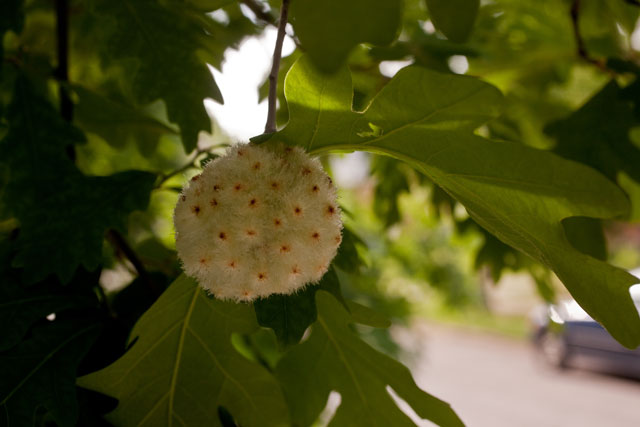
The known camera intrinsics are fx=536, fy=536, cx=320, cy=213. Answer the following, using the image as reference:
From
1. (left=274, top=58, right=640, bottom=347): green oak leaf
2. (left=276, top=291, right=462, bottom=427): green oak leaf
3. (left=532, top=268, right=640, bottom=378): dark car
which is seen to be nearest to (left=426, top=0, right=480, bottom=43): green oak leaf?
(left=274, top=58, right=640, bottom=347): green oak leaf

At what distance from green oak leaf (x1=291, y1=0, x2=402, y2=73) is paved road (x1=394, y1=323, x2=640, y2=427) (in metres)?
4.54

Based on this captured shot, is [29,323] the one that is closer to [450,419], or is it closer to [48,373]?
[48,373]

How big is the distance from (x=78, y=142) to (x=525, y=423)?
610 centimetres

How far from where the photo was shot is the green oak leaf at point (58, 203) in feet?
2.96

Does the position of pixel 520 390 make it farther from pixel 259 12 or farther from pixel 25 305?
pixel 25 305

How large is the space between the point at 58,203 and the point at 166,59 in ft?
1.13

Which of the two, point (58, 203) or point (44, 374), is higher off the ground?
point (58, 203)

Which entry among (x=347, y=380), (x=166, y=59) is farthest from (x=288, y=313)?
(x=166, y=59)

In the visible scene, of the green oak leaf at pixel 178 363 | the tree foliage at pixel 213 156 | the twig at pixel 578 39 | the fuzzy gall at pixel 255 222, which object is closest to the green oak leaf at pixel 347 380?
the tree foliage at pixel 213 156

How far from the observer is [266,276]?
2.33 ft

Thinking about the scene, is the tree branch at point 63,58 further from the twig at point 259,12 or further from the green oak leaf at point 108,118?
the twig at point 259,12

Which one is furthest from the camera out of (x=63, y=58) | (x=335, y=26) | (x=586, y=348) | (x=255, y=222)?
(x=586, y=348)

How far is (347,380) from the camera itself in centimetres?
103

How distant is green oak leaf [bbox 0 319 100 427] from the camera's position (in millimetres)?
851
